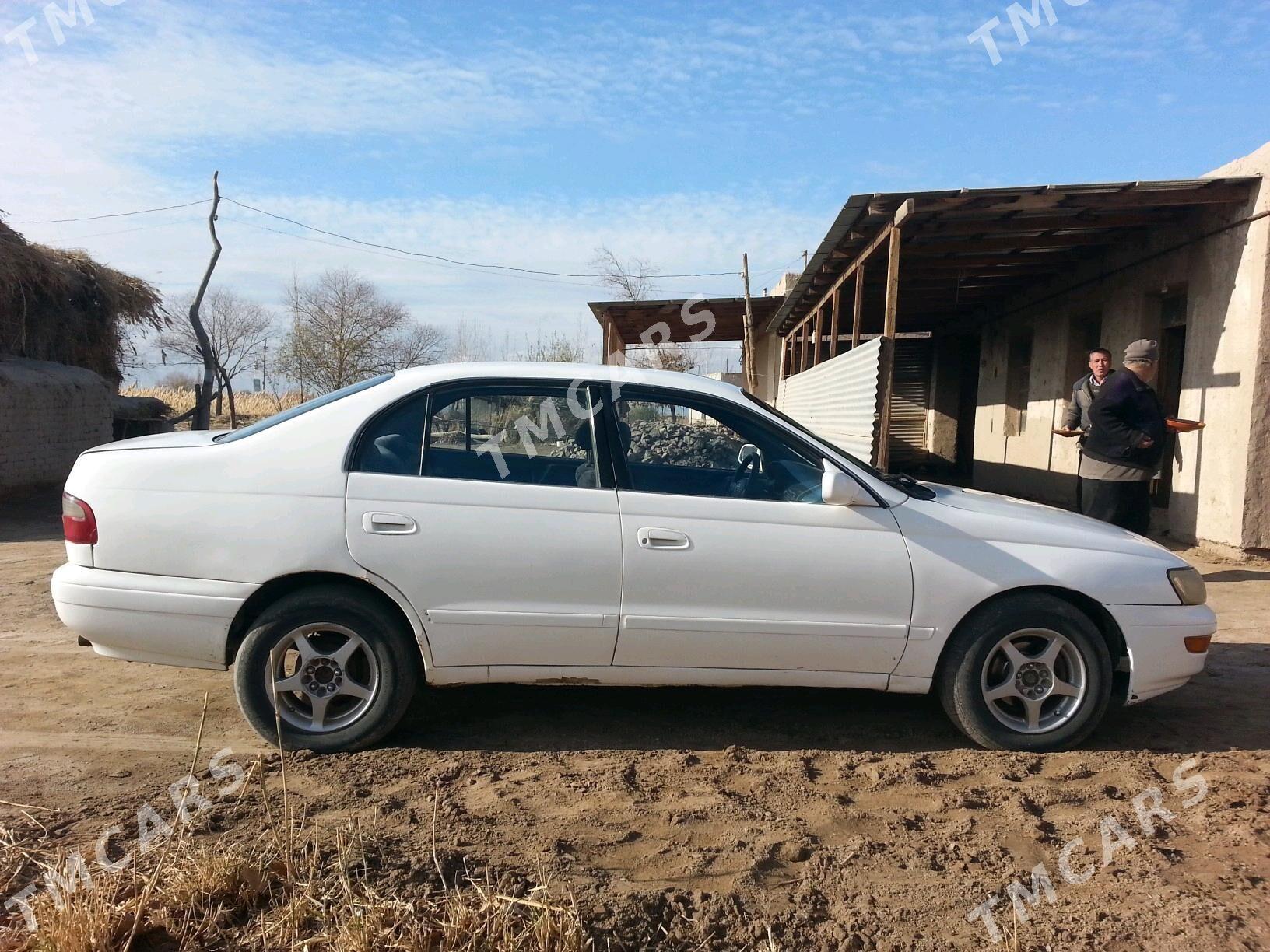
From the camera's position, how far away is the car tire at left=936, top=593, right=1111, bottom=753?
356 centimetres

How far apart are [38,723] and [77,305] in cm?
1331

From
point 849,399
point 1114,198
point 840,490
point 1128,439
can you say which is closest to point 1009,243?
point 1114,198

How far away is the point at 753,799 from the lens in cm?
321

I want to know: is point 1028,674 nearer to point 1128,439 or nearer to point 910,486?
point 910,486

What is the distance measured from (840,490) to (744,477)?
17.4 inches

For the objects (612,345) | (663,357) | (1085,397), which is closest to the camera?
(1085,397)

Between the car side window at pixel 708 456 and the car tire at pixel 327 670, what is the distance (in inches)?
46.9

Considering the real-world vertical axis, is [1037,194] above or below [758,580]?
above

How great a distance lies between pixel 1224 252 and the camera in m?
7.69

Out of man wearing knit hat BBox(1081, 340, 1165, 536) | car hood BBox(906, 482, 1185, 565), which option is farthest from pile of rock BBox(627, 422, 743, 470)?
man wearing knit hat BBox(1081, 340, 1165, 536)

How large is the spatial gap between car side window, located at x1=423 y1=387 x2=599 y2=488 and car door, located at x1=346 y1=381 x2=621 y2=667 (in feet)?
0.03

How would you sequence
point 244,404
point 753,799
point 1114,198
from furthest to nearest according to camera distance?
point 244,404, point 1114,198, point 753,799

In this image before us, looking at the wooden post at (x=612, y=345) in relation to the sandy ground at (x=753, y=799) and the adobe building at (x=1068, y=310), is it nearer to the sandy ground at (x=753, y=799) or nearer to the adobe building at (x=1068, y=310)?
the adobe building at (x=1068, y=310)

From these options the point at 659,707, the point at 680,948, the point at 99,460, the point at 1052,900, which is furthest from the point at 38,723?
the point at 1052,900
